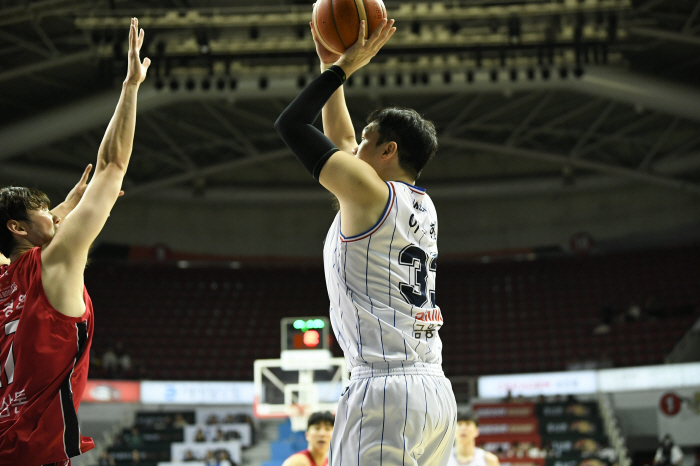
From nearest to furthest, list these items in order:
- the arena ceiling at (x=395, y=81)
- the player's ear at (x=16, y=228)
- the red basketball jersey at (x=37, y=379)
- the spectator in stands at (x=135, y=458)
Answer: the red basketball jersey at (x=37, y=379), the player's ear at (x=16, y=228), the arena ceiling at (x=395, y=81), the spectator in stands at (x=135, y=458)

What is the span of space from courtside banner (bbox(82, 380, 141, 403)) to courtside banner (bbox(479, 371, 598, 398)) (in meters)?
9.28

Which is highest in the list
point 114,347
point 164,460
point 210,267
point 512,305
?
point 210,267

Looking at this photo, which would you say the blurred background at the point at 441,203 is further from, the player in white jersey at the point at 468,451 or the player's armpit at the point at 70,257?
the player's armpit at the point at 70,257

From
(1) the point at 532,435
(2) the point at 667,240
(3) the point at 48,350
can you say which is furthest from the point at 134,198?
(3) the point at 48,350

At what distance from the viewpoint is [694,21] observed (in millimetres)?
16547

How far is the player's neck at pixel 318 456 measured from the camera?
17.7 ft

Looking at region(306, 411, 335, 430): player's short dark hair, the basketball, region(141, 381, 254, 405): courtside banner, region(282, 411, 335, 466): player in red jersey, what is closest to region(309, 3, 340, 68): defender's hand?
the basketball

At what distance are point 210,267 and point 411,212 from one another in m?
23.9

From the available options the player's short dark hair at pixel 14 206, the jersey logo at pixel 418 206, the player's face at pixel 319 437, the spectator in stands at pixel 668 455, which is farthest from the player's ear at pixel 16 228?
the spectator in stands at pixel 668 455

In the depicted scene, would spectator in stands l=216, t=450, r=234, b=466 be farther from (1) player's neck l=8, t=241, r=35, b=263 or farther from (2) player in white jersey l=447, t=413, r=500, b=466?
(1) player's neck l=8, t=241, r=35, b=263

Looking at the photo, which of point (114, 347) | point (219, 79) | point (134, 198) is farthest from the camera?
point (134, 198)

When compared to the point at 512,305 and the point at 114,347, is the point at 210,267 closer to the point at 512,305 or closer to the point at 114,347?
the point at 114,347

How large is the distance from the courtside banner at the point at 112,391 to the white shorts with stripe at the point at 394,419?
17448 mm

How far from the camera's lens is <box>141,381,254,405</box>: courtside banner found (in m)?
19.7
